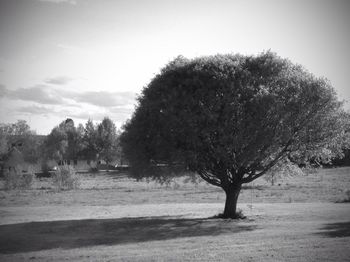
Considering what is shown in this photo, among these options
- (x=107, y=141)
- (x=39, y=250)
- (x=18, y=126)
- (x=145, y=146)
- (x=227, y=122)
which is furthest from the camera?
(x=18, y=126)

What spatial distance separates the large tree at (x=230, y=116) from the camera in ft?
98.7

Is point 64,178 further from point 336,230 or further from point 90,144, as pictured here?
point 90,144

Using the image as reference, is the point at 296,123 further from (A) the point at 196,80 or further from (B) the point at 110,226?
(B) the point at 110,226

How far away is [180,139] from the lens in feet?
100

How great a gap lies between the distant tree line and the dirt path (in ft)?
316

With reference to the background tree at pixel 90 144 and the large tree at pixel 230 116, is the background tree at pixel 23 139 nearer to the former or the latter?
the background tree at pixel 90 144

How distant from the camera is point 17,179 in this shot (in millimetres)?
70062

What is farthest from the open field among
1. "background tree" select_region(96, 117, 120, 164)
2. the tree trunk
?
"background tree" select_region(96, 117, 120, 164)

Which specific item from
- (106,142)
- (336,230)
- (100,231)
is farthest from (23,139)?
(336,230)

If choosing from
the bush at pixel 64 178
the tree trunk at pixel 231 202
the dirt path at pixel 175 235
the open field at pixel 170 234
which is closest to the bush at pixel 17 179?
the bush at pixel 64 178

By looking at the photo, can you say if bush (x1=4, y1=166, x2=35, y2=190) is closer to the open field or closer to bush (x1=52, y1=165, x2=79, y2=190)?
bush (x1=52, y1=165, x2=79, y2=190)

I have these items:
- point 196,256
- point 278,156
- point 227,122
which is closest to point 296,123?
point 278,156

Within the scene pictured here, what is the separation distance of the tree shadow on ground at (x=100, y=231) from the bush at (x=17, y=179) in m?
41.2

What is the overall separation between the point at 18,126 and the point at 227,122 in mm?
138270
